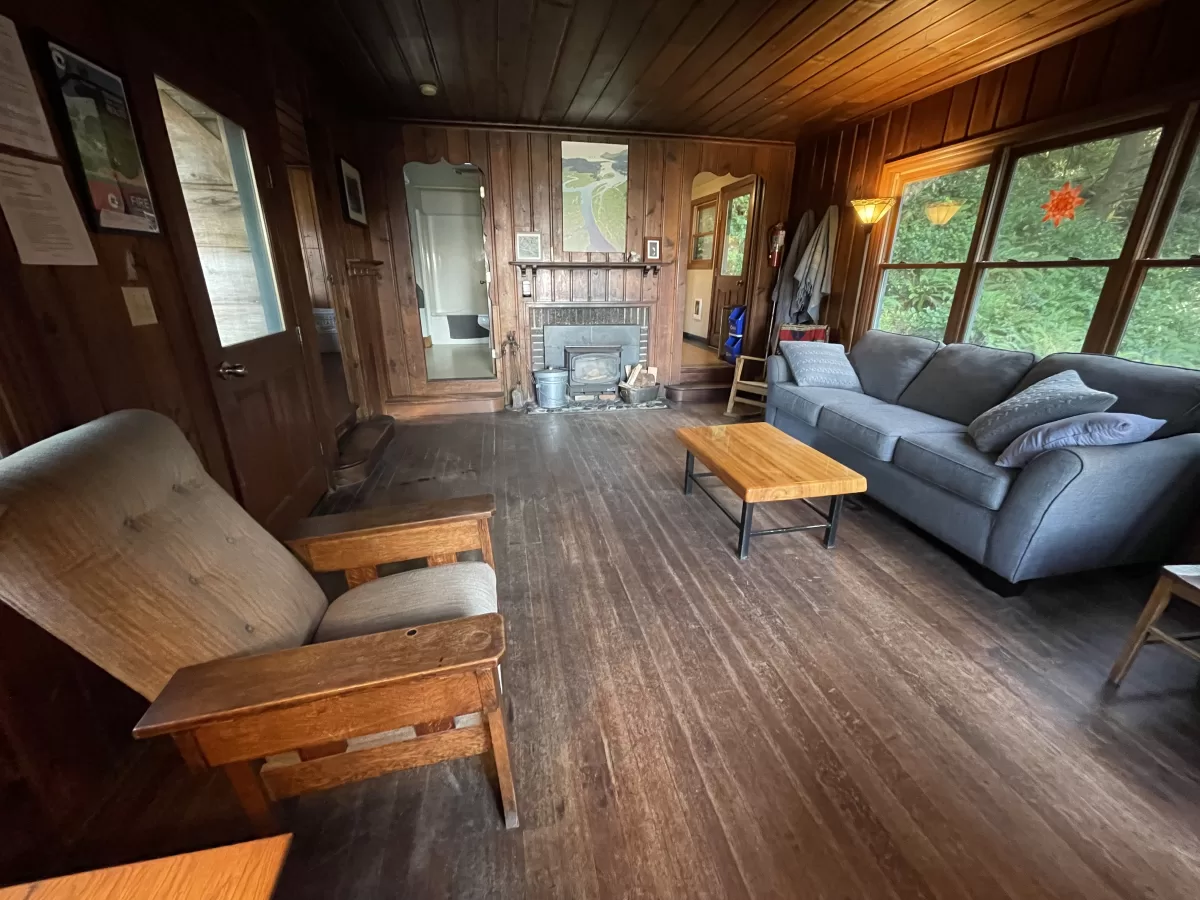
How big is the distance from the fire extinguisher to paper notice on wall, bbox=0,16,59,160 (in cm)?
476

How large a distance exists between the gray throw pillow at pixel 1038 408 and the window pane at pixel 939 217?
1504 mm

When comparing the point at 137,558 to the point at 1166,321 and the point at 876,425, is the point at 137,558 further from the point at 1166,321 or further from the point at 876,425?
the point at 1166,321

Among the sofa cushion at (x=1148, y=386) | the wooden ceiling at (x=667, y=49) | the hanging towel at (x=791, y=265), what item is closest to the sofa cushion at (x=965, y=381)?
the sofa cushion at (x=1148, y=386)

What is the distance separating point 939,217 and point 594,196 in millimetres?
2673

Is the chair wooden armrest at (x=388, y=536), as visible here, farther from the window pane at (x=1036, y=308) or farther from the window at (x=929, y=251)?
the window at (x=929, y=251)

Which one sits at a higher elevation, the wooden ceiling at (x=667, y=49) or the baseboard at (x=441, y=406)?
the wooden ceiling at (x=667, y=49)

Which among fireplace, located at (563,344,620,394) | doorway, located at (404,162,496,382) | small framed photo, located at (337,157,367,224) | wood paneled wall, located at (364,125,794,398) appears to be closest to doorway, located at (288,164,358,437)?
small framed photo, located at (337,157,367,224)

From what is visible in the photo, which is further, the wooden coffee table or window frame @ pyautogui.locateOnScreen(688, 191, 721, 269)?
window frame @ pyautogui.locateOnScreen(688, 191, 721, 269)

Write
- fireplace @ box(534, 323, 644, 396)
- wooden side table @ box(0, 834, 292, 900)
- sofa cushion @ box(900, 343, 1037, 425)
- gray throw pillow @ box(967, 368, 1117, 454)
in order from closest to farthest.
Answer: wooden side table @ box(0, 834, 292, 900) < gray throw pillow @ box(967, 368, 1117, 454) < sofa cushion @ box(900, 343, 1037, 425) < fireplace @ box(534, 323, 644, 396)

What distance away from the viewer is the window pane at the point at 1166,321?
2146 millimetres

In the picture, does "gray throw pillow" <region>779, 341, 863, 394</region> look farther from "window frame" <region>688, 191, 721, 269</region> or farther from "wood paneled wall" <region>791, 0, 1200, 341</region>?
"window frame" <region>688, 191, 721, 269</region>

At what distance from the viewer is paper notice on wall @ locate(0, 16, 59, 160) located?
1.04 m

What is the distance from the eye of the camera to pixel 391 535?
53.6 inches

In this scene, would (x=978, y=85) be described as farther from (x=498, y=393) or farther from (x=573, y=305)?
(x=498, y=393)
